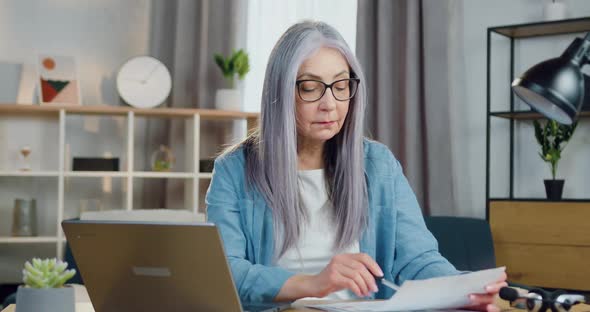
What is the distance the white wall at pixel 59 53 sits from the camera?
4.65 m

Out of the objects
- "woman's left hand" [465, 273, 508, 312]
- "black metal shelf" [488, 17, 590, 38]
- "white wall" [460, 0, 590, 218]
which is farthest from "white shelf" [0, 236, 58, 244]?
"woman's left hand" [465, 273, 508, 312]

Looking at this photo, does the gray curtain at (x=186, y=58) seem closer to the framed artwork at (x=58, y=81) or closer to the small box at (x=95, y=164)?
the small box at (x=95, y=164)

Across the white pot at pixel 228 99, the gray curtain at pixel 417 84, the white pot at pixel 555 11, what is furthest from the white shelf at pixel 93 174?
the white pot at pixel 555 11

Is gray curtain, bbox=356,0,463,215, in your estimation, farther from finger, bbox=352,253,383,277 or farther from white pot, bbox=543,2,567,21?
finger, bbox=352,253,383,277

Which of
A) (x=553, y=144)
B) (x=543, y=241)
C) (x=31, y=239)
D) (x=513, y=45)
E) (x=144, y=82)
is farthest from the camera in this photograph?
(x=144, y=82)

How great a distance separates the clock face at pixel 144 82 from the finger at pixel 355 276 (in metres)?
3.08

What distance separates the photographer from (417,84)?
4.10 meters

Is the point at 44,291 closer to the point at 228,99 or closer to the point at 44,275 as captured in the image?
the point at 44,275

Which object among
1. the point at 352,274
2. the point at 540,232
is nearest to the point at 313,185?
the point at 352,274

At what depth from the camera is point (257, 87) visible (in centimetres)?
470

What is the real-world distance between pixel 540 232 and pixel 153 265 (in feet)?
8.44

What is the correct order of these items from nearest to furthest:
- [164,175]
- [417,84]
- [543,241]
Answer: [543,241] → [417,84] → [164,175]

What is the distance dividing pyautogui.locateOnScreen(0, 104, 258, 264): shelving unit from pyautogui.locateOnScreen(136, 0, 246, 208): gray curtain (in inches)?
3.2

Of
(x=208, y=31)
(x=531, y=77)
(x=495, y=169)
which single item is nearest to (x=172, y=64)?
(x=208, y=31)
